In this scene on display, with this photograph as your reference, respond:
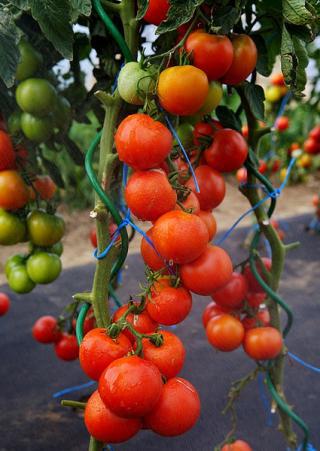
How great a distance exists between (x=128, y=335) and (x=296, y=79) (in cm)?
39

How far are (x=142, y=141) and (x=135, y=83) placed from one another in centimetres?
8

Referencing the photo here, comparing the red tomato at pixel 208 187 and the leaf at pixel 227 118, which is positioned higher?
the leaf at pixel 227 118

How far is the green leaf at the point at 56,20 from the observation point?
65 cm

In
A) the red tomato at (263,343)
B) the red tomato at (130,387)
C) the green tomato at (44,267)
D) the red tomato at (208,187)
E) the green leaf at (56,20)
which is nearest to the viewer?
the red tomato at (130,387)

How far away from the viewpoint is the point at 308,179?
578 centimetres

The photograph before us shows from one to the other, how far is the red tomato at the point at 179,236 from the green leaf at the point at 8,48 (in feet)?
0.95

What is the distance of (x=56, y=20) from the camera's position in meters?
0.66

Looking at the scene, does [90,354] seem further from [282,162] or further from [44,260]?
[282,162]

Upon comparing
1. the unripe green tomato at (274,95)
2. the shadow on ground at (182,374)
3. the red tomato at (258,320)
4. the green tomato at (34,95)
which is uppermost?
the green tomato at (34,95)

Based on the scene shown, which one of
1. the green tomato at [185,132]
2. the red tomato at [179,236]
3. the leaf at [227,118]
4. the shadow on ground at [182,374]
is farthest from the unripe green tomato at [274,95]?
the red tomato at [179,236]

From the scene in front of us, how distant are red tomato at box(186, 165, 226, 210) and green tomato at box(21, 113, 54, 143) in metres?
0.33

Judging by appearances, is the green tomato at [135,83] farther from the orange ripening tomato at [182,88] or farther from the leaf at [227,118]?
the leaf at [227,118]

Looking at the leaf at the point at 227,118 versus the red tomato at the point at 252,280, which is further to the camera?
the red tomato at the point at 252,280

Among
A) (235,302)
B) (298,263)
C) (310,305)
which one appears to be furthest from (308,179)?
(235,302)
